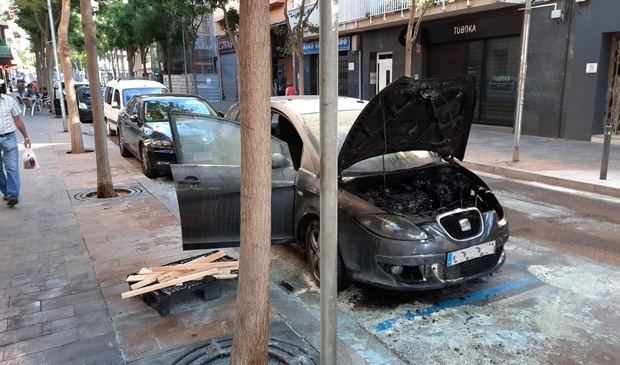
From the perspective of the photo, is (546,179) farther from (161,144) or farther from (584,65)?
(161,144)

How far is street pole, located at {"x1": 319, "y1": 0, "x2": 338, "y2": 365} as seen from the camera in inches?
88.1

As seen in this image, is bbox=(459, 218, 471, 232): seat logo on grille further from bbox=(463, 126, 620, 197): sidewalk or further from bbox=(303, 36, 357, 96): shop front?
bbox=(303, 36, 357, 96): shop front

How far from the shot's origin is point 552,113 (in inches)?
535

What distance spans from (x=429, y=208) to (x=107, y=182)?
18.1 ft

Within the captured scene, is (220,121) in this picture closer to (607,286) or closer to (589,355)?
(589,355)

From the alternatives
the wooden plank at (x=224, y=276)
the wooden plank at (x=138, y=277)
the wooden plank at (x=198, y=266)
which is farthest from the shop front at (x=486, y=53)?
the wooden plank at (x=138, y=277)

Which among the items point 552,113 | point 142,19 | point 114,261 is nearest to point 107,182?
point 114,261

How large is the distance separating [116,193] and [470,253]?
239 inches

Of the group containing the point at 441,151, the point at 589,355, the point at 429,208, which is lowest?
the point at 589,355

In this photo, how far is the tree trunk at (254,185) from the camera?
2.40 meters

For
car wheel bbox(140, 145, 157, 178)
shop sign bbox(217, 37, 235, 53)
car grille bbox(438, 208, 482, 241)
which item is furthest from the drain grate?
shop sign bbox(217, 37, 235, 53)

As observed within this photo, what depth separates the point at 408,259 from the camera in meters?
3.83

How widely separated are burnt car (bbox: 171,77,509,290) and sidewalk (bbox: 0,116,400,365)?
0.58m

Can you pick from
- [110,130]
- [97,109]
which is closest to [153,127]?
[97,109]
